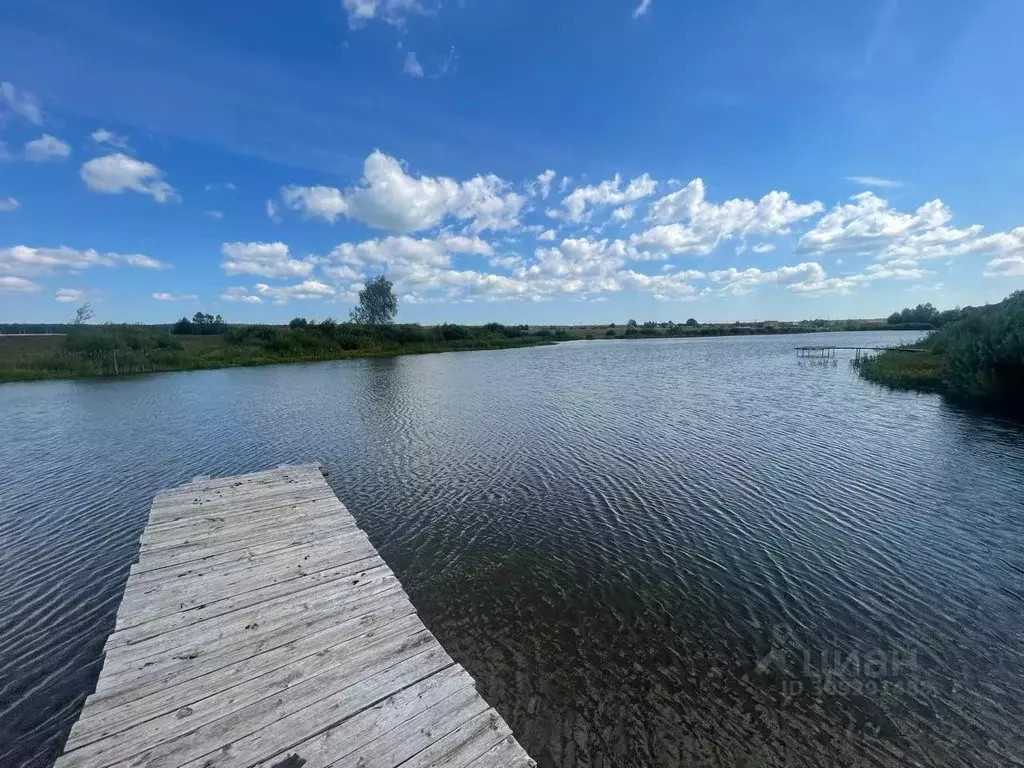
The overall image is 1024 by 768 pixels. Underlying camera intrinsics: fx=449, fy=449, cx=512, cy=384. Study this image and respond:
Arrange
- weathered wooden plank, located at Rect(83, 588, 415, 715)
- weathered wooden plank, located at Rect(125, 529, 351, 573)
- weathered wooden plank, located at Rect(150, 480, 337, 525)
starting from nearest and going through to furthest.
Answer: weathered wooden plank, located at Rect(83, 588, 415, 715), weathered wooden plank, located at Rect(125, 529, 351, 573), weathered wooden plank, located at Rect(150, 480, 337, 525)

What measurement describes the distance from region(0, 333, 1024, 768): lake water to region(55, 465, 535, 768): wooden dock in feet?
4.60

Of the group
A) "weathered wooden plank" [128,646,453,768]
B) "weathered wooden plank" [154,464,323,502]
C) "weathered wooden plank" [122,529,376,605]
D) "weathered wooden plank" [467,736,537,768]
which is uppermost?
"weathered wooden plank" [128,646,453,768]

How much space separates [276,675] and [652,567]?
6692mm

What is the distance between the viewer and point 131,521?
1098 centimetres

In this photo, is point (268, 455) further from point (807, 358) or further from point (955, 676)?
point (807, 358)

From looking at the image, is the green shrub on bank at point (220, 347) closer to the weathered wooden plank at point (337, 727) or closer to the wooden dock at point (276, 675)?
the wooden dock at point (276, 675)

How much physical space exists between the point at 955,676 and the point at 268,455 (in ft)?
60.1

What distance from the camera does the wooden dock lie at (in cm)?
388

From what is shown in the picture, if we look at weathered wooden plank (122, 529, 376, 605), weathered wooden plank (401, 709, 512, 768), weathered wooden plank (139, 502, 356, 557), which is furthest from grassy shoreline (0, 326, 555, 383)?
weathered wooden plank (401, 709, 512, 768)

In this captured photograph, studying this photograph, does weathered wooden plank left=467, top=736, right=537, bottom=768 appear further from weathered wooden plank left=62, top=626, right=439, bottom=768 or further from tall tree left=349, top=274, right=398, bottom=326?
tall tree left=349, top=274, right=398, bottom=326

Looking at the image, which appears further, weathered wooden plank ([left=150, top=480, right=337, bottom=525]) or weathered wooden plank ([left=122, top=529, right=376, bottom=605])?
weathered wooden plank ([left=150, top=480, right=337, bottom=525])

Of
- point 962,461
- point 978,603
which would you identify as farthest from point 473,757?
point 962,461

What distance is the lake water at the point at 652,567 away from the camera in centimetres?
547

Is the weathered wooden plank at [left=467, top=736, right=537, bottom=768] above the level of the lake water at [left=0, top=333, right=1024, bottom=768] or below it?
above
